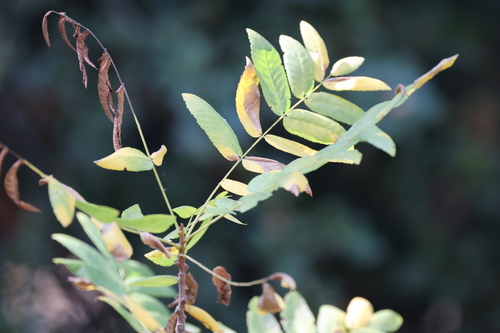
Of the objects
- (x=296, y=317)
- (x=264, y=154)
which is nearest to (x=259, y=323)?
(x=296, y=317)

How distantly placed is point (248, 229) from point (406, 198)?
0.49 meters

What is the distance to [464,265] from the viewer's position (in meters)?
1.83

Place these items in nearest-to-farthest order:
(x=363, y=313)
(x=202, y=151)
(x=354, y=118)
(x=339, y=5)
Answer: (x=354, y=118)
(x=363, y=313)
(x=202, y=151)
(x=339, y=5)

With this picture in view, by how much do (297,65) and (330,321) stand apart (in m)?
0.18

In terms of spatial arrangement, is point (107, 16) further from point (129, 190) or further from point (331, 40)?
point (331, 40)

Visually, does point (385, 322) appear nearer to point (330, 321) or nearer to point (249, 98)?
point (330, 321)

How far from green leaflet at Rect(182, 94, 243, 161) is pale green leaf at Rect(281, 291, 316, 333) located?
0.12m

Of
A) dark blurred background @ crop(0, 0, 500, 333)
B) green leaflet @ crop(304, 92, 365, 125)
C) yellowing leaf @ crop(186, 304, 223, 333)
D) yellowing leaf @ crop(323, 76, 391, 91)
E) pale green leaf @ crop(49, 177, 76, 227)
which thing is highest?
yellowing leaf @ crop(323, 76, 391, 91)

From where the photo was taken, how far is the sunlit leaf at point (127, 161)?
28cm

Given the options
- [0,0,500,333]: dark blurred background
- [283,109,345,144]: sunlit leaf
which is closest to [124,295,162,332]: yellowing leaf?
[283,109,345,144]: sunlit leaf

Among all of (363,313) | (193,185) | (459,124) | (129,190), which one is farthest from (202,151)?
(363,313)

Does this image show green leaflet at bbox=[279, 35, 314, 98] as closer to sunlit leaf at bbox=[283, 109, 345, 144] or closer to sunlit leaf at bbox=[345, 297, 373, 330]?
sunlit leaf at bbox=[283, 109, 345, 144]

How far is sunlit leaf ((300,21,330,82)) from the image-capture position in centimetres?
33

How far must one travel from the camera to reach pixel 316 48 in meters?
0.33
